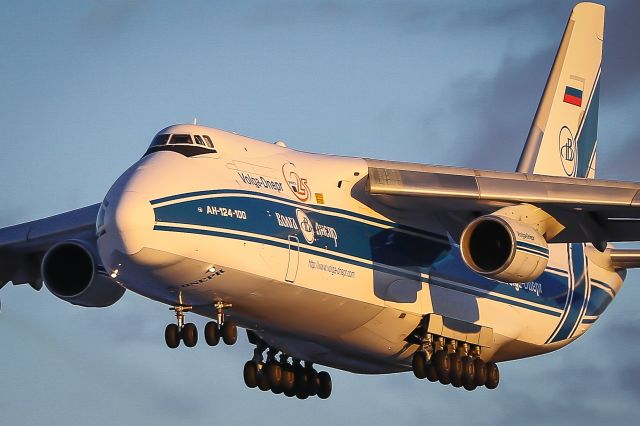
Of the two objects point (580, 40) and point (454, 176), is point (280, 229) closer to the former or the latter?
point (454, 176)

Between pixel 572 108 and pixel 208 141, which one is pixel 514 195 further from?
pixel 572 108

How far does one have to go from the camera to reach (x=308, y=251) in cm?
1797

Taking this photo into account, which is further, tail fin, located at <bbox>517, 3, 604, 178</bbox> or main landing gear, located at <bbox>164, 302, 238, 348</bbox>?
tail fin, located at <bbox>517, 3, 604, 178</bbox>

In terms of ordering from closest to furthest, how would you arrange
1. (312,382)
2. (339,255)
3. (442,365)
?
(339,255) → (442,365) → (312,382)

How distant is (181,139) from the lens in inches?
696

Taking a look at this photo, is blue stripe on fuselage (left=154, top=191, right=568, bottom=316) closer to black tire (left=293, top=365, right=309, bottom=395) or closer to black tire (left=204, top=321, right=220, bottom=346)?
black tire (left=204, top=321, right=220, bottom=346)

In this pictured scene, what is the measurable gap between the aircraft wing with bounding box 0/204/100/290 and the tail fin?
6.42 metres

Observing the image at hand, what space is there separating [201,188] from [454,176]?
339cm

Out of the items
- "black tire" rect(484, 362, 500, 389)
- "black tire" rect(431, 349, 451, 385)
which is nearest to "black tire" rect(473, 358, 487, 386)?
"black tire" rect(484, 362, 500, 389)

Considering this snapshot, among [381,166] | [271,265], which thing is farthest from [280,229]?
[381,166]

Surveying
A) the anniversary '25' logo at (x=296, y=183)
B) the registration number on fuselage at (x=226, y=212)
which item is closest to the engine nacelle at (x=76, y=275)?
the anniversary '25' logo at (x=296, y=183)

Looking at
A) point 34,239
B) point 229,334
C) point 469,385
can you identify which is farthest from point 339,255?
point 34,239

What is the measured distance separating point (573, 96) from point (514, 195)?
5854 millimetres

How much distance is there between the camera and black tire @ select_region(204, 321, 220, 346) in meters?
17.5
